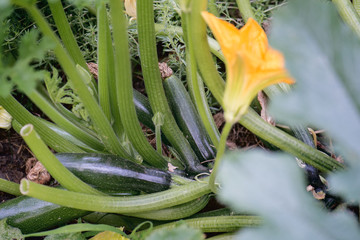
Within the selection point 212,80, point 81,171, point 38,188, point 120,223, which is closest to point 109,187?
point 81,171

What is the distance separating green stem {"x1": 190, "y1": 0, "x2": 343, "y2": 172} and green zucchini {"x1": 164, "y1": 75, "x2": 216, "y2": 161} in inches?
14.9

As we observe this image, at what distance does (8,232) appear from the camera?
141 cm

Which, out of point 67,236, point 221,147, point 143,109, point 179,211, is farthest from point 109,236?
point 221,147

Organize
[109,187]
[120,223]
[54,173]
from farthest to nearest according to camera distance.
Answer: [120,223], [109,187], [54,173]

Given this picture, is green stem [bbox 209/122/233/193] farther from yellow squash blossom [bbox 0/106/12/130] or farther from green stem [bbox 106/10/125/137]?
yellow squash blossom [bbox 0/106/12/130]

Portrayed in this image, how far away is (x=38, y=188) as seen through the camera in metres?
1.09

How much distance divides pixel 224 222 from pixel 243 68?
636mm

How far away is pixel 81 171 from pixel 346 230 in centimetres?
90

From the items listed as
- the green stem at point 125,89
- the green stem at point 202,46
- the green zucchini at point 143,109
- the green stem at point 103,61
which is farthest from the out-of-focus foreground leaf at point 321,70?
the green zucchini at point 143,109

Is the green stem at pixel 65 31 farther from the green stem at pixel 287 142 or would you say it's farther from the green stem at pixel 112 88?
the green stem at pixel 287 142

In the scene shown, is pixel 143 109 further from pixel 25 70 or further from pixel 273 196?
pixel 273 196

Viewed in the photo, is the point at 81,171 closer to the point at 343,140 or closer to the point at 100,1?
the point at 100,1

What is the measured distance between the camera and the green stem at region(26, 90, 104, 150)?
125cm

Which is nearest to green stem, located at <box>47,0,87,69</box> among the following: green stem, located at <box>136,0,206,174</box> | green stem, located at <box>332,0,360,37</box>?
green stem, located at <box>136,0,206,174</box>
